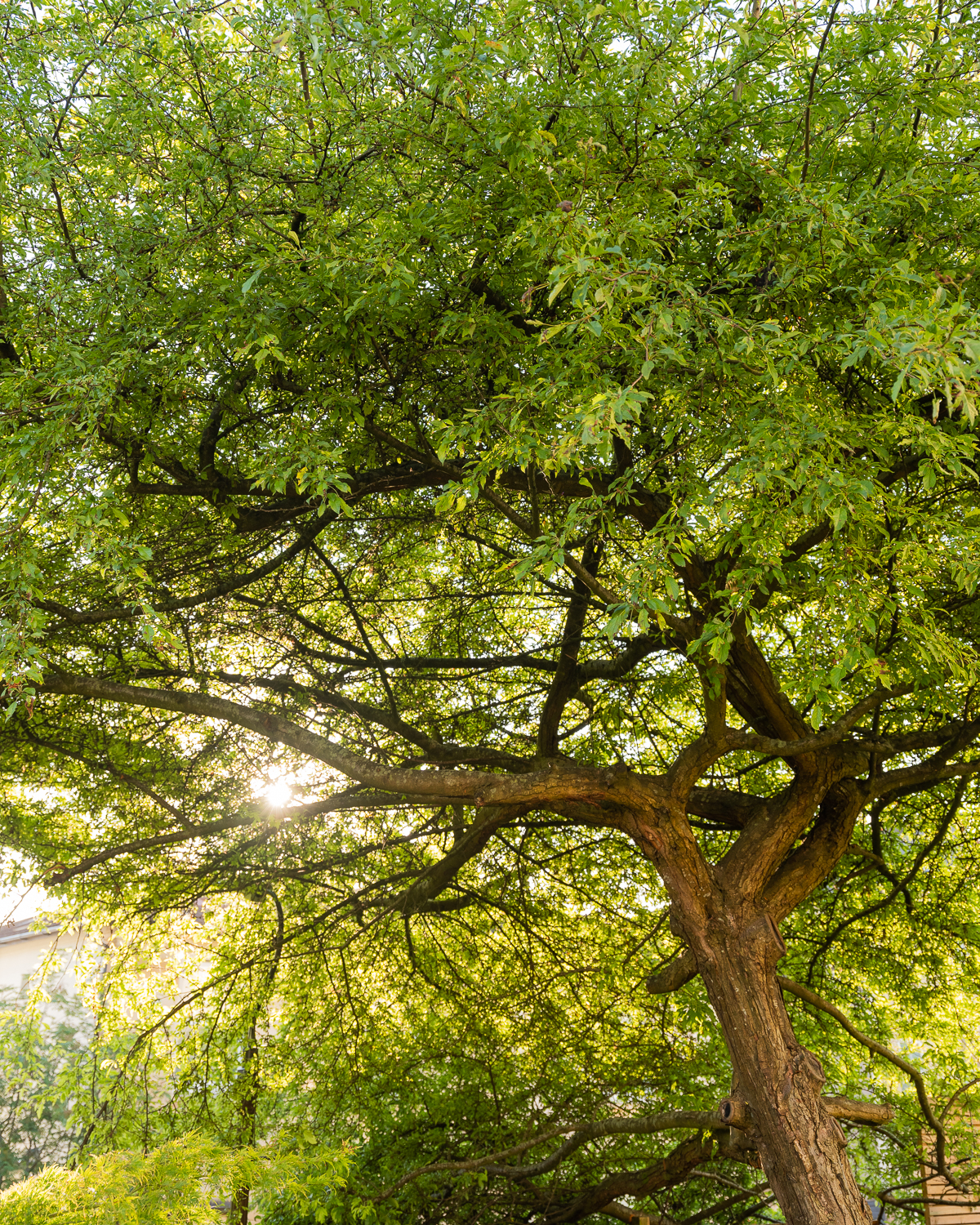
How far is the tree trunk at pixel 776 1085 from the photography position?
4.41 m

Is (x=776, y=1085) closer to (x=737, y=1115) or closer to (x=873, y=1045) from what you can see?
(x=737, y=1115)

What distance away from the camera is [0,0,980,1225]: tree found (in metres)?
3.63

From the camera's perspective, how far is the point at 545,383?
386 centimetres

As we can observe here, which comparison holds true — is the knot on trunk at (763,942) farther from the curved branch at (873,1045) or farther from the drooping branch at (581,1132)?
the drooping branch at (581,1132)

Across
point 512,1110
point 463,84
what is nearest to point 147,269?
point 463,84

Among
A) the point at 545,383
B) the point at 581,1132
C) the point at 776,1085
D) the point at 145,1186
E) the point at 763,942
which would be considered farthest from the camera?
the point at 581,1132

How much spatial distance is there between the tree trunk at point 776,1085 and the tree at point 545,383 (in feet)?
0.07

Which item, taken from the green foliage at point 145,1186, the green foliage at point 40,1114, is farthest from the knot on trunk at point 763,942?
the green foliage at point 40,1114

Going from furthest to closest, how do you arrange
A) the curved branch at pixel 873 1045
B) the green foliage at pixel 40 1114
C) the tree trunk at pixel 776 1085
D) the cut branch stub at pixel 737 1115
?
the green foliage at pixel 40 1114
the curved branch at pixel 873 1045
the cut branch stub at pixel 737 1115
the tree trunk at pixel 776 1085

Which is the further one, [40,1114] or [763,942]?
[40,1114]

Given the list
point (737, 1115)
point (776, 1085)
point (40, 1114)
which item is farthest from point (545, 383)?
point (40, 1114)

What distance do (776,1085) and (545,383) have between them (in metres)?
3.76

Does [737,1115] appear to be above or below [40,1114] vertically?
below

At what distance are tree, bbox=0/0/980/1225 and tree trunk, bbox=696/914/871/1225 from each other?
0.02 m
